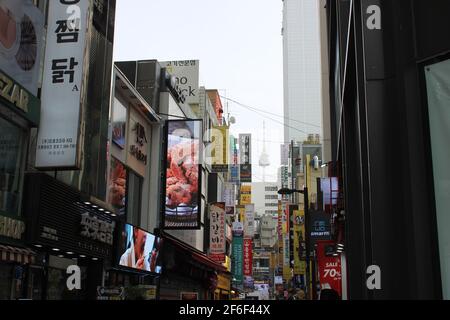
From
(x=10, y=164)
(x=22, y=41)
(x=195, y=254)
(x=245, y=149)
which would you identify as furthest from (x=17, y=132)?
(x=245, y=149)

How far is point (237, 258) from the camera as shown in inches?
2404

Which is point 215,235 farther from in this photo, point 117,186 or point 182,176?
point 117,186

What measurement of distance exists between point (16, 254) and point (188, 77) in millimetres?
32972

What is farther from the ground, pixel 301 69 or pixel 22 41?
pixel 301 69

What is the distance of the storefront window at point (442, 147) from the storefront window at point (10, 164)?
35.1ft

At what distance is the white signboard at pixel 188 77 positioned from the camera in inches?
1737

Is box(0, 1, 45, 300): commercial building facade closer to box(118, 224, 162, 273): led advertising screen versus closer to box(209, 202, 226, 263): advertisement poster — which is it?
box(118, 224, 162, 273): led advertising screen

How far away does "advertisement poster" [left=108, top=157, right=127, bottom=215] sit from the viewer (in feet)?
73.0

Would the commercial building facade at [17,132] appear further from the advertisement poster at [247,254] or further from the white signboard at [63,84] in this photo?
the advertisement poster at [247,254]

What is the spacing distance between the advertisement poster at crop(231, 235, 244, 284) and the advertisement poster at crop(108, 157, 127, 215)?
124ft

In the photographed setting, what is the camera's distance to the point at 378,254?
532cm

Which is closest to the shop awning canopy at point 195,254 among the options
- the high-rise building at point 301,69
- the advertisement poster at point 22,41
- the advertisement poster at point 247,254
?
the advertisement poster at point 22,41
